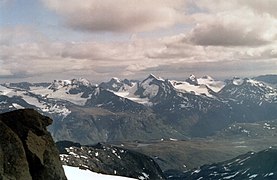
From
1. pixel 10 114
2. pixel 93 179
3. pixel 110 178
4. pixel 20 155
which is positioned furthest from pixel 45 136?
pixel 110 178

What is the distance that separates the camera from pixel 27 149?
181 feet

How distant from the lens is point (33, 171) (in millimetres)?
55094

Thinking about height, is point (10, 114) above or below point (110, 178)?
above

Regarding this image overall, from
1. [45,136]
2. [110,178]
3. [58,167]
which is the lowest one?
[110,178]

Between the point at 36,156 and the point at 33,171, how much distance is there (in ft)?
6.93

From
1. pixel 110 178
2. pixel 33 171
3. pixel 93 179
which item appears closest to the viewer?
pixel 33 171

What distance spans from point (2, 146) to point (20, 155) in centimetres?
268

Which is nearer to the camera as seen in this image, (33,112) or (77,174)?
(33,112)

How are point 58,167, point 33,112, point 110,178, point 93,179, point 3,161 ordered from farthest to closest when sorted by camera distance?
point 110,178, point 93,179, point 33,112, point 58,167, point 3,161

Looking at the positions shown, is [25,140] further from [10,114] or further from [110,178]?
[110,178]

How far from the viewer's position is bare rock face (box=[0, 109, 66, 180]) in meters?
50.4

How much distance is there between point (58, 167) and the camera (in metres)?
59.8

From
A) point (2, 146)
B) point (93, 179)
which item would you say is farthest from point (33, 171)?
point (93, 179)

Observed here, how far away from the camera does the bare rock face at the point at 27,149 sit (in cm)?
5044
